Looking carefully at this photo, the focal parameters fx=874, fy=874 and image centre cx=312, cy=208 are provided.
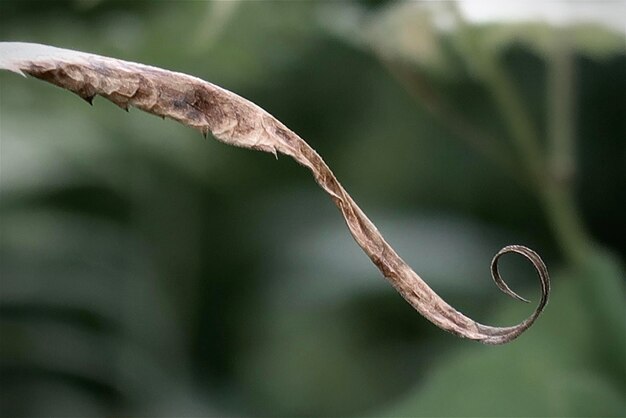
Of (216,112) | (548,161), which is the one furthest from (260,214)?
(216,112)

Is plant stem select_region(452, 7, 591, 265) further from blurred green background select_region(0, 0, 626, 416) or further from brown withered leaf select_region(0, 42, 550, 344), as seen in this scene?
brown withered leaf select_region(0, 42, 550, 344)

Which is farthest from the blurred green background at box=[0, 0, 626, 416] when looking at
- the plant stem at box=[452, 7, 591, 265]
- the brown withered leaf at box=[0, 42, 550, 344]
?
the brown withered leaf at box=[0, 42, 550, 344]

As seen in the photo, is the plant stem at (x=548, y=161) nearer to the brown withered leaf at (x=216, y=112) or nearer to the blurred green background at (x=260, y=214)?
the blurred green background at (x=260, y=214)

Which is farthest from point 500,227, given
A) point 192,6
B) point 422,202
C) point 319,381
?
point 192,6

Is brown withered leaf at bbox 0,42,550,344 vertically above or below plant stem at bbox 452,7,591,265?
above

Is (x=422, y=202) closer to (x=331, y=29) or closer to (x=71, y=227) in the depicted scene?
(x=331, y=29)

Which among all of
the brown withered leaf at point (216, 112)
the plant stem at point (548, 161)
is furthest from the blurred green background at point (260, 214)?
the brown withered leaf at point (216, 112)
